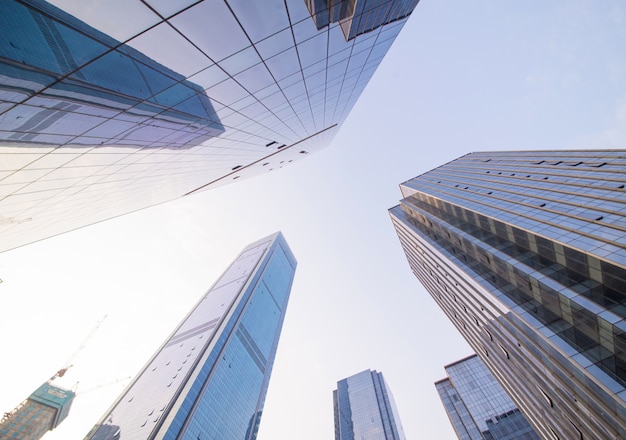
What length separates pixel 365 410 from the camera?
516ft

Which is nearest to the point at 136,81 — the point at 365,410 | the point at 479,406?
the point at 479,406

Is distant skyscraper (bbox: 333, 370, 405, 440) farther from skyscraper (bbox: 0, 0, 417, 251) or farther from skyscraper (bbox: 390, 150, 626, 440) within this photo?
skyscraper (bbox: 0, 0, 417, 251)

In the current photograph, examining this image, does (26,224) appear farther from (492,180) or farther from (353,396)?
(353,396)

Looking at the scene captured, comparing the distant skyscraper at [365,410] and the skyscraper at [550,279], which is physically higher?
the skyscraper at [550,279]

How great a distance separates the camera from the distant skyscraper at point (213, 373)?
7381cm

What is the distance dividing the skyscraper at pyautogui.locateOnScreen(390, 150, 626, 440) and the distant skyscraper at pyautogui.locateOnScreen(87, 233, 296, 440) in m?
68.5

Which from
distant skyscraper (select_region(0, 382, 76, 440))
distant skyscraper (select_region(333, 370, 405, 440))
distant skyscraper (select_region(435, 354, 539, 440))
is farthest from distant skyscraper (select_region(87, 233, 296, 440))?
distant skyscraper (select_region(435, 354, 539, 440))

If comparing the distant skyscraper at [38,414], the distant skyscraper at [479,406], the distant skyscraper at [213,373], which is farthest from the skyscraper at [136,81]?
the distant skyscraper at [38,414]

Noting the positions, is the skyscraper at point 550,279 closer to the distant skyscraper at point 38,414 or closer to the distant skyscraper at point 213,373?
the distant skyscraper at point 213,373

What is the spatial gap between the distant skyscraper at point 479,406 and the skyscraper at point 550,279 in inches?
1812

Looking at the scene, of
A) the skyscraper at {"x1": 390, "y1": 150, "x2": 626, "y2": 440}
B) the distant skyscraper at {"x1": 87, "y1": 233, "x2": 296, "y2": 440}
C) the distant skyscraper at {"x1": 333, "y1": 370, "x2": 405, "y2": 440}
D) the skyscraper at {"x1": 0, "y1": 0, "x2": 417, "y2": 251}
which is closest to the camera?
the skyscraper at {"x1": 0, "y1": 0, "x2": 417, "y2": 251}

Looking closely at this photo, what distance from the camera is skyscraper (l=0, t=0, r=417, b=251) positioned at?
5.39 meters

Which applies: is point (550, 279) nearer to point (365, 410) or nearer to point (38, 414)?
point (365, 410)

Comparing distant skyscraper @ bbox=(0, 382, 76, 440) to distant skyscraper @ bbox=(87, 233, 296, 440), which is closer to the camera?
distant skyscraper @ bbox=(87, 233, 296, 440)
